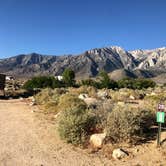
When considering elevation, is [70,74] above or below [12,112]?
above

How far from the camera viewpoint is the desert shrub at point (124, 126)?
1130 cm

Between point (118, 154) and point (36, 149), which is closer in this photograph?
point (118, 154)

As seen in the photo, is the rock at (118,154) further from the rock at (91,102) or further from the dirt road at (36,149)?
the rock at (91,102)

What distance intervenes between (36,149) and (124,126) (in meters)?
3.41

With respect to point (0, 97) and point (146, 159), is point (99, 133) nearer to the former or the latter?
point (146, 159)

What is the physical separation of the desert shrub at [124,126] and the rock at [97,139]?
10.9 inches

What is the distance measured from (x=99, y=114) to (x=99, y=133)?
147 centimetres

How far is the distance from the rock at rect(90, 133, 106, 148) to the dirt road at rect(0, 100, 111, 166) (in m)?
0.73

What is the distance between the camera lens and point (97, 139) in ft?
37.1

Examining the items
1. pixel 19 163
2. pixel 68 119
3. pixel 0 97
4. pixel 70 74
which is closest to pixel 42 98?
pixel 0 97

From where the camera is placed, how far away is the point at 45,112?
64.7 ft

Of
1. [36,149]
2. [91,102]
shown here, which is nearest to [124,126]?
[36,149]

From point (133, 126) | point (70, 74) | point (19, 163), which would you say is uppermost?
point (70, 74)

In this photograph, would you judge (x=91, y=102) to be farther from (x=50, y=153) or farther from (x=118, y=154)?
(x=118, y=154)
